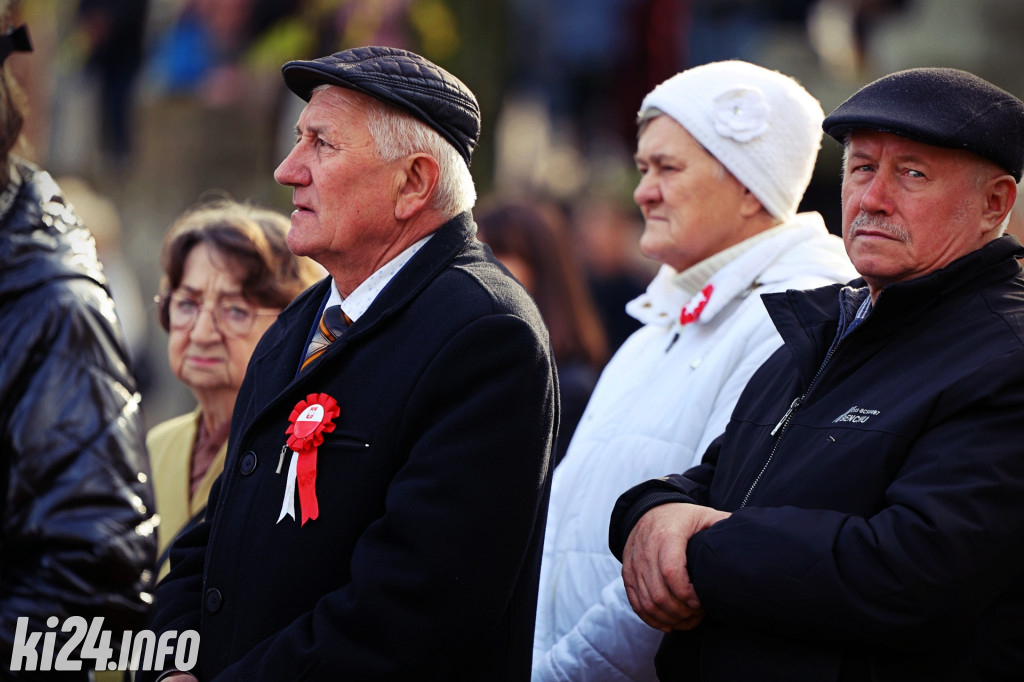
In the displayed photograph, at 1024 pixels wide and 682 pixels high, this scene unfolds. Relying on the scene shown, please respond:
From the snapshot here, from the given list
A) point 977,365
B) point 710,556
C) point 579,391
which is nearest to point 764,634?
point 710,556

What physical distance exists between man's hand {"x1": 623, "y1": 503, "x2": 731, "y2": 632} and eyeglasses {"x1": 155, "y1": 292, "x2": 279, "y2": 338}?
5.96 feet

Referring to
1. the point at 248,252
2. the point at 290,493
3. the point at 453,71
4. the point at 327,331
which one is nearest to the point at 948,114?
A: the point at 327,331

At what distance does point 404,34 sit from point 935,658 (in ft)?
26.5

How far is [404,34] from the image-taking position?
962 centimetres

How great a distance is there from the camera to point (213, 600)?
2.73 m

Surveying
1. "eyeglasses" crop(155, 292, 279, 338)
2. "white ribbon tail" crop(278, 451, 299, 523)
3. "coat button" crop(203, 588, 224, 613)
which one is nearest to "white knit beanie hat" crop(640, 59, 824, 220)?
"eyeglasses" crop(155, 292, 279, 338)

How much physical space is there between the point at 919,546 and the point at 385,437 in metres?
1.08

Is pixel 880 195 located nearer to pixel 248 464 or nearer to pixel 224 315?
pixel 248 464

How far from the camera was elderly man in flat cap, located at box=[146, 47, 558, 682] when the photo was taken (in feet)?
8.14

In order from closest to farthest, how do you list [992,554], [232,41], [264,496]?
[992,554] → [264,496] → [232,41]

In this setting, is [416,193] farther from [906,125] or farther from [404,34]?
[404,34]

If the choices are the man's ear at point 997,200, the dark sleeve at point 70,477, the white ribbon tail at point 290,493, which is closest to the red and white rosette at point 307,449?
the white ribbon tail at point 290,493

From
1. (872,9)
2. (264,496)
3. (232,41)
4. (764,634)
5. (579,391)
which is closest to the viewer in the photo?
(764,634)

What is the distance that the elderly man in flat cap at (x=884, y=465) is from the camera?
2236 mm
